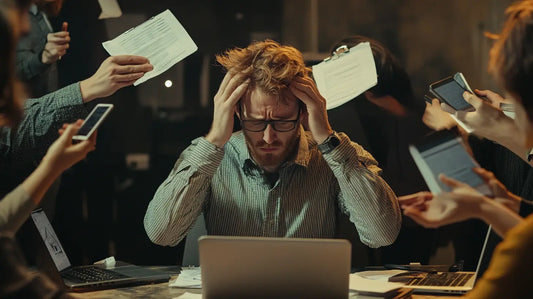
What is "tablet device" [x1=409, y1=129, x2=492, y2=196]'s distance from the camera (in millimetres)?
1603

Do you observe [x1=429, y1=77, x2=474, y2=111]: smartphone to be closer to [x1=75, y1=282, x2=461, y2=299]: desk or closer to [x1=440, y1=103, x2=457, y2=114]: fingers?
[x1=440, y1=103, x2=457, y2=114]: fingers

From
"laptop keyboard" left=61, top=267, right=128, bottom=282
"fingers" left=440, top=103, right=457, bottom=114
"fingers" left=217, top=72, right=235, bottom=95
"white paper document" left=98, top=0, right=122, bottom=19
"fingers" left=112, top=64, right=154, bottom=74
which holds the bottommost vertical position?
"laptop keyboard" left=61, top=267, right=128, bottom=282

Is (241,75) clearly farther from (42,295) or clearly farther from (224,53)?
(42,295)

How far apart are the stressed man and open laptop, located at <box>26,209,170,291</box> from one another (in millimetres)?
224

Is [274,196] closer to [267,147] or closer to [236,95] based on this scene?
[267,147]

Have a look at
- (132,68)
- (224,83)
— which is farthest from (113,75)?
(224,83)

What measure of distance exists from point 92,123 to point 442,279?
1.24 metres

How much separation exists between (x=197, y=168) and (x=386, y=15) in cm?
120

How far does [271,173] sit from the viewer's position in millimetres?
2715

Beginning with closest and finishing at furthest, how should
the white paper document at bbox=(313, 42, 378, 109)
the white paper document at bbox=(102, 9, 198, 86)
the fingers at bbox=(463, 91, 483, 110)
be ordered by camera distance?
the fingers at bbox=(463, 91, 483, 110)
the white paper document at bbox=(102, 9, 198, 86)
the white paper document at bbox=(313, 42, 378, 109)

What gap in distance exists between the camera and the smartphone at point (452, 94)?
2.08 metres

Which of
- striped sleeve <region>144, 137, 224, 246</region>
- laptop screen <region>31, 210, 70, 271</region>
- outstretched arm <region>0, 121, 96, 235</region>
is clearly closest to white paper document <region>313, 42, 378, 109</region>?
striped sleeve <region>144, 137, 224, 246</region>

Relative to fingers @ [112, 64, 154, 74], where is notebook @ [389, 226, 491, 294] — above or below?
below

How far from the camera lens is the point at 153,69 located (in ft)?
9.54
